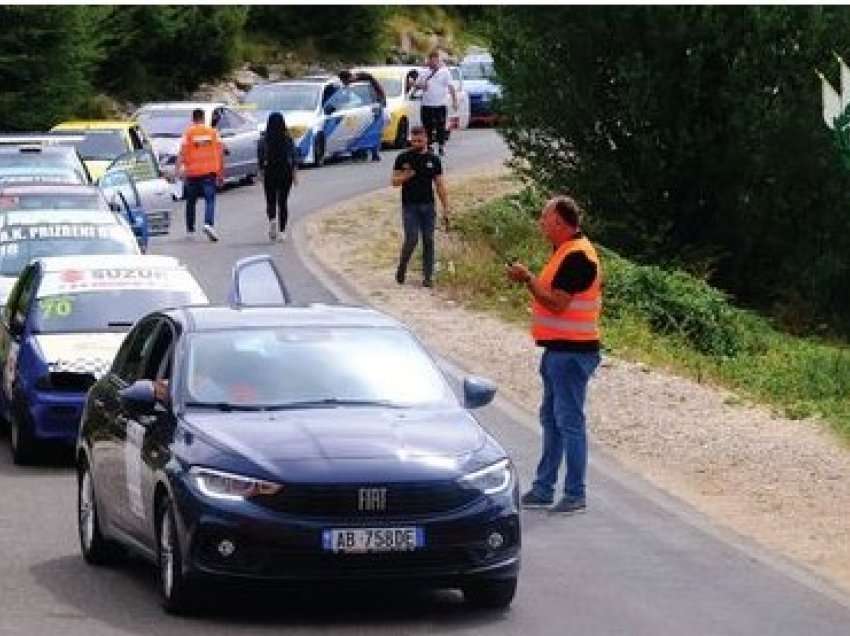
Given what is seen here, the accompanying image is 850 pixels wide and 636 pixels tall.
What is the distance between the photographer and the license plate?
1132 centimetres

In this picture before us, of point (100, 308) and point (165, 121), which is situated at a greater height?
point (100, 308)

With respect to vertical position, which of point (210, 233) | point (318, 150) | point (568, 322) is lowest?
→ point (318, 150)

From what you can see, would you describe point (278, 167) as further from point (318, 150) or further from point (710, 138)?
point (318, 150)

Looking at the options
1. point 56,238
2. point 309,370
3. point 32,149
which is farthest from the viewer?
point 32,149

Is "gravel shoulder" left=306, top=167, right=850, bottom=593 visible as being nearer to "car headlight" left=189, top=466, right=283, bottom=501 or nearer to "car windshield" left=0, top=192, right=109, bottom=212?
"car windshield" left=0, top=192, right=109, bottom=212

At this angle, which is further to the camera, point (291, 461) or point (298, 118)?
point (298, 118)

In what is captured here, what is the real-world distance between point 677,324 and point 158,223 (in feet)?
28.4

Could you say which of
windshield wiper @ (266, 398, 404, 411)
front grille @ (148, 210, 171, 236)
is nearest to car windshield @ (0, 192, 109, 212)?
front grille @ (148, 210, 171, 236)

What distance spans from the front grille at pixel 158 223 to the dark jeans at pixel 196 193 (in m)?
0.70

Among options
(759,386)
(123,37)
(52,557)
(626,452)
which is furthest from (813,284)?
(123,37)

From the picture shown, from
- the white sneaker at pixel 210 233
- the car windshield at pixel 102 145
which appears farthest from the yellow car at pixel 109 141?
the white sneaker at pixel 210 233

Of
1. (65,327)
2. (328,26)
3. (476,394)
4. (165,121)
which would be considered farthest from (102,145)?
(328,26)

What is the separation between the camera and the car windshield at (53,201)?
2642 centimetres

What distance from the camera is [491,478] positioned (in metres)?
11.8
